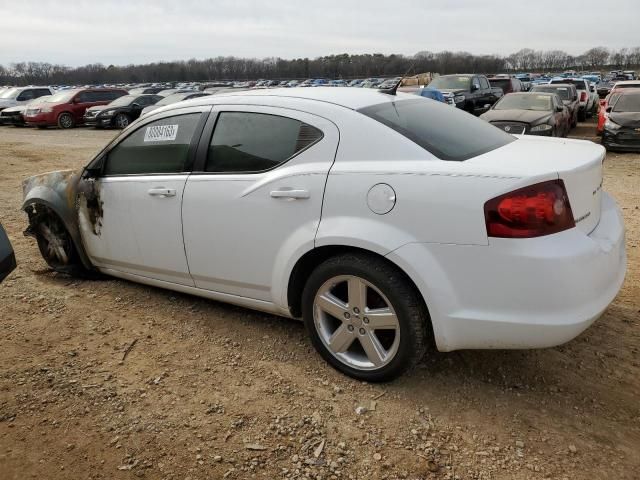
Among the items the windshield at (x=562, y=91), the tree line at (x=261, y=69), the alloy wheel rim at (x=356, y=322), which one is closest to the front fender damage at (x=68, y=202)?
the alloy wheel rim at (x=356, y=322)

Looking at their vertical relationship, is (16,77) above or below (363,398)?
above

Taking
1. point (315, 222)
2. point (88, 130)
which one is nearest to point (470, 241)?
point (315, 222)

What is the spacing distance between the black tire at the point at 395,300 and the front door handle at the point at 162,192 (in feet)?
3.89

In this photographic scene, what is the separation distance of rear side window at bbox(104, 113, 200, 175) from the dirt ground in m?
1.06

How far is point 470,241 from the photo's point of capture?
95.4 inches

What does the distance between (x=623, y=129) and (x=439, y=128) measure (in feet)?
36.4

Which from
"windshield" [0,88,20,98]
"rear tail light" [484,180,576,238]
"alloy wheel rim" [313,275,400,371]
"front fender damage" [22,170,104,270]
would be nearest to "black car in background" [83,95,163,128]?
"windshield" [0,88,20,98]

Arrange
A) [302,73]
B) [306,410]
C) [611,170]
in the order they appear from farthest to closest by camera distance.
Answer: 1. [302,73]
2. [611,170]
3. [306,410]

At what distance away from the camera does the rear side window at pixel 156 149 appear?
11.6 feet

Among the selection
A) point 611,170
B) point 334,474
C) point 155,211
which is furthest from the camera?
point 611,170

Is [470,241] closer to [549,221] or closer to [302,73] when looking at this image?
[549,221]

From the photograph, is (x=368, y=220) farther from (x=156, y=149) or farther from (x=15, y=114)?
(x=15, y=114)

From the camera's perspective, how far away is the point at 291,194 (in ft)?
9.58

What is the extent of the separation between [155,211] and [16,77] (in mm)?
104448
